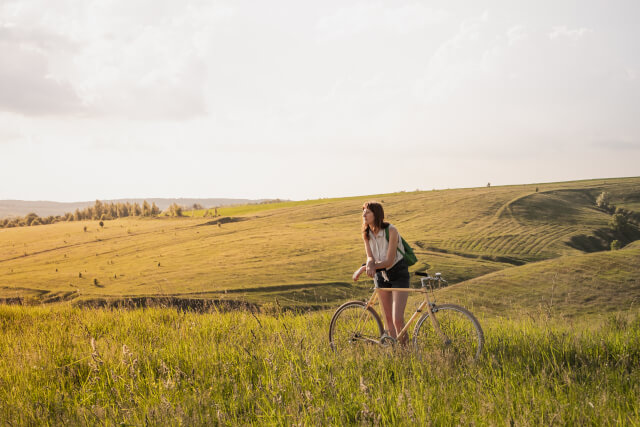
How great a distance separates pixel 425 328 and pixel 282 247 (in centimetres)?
3445

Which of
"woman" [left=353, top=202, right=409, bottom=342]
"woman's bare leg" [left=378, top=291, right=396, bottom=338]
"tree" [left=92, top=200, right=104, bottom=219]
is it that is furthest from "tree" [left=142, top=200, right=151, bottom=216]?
"woman's bare leg" [left=378, top=291, right=396, bottom=338]

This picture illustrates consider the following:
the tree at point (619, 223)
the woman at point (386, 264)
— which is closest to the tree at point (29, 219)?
the woman at point (386, 264)

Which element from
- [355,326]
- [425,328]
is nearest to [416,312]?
[425,328]

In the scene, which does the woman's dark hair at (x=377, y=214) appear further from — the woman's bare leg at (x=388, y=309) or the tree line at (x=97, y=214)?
the tree line at (x=97, y=214)

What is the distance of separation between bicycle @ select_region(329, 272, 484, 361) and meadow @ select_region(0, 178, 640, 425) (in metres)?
0.30

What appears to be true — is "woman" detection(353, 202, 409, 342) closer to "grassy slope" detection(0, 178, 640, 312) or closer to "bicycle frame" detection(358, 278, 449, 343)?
"bicycle frame" detection(358, 278, 449, 343)

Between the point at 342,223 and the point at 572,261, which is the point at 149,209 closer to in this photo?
the point at 342,223

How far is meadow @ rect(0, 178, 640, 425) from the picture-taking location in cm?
441

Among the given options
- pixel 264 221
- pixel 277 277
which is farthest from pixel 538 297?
pixel 264 221

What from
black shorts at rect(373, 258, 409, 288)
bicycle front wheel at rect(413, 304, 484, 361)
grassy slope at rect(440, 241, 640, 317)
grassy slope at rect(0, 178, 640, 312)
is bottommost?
grassy slope at rect(440, 241, 640, 317)

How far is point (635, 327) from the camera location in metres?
7.81

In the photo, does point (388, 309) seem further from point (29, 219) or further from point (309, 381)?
point (29, 219)

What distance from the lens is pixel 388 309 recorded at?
665cm

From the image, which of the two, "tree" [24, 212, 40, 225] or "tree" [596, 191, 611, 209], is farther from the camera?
"tree" [596, 191, 611, 209]
